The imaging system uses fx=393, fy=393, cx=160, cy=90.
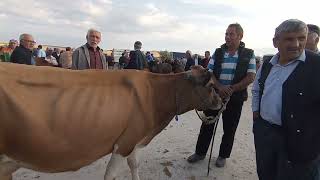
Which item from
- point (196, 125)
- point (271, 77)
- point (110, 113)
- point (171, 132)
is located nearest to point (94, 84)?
point (110, 113)

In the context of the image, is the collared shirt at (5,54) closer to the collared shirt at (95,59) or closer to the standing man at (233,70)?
the collared shirt at (95,59)

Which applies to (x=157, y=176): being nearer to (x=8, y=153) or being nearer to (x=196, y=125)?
(x=8, y=153)

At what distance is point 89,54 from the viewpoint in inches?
245

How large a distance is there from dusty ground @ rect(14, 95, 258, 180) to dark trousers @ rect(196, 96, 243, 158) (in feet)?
0.81

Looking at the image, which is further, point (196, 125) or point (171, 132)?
point (196, 125)

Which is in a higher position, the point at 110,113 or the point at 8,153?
the point at 110,113

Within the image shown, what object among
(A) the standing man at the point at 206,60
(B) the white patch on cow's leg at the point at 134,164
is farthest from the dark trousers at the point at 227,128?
(A) the standing man at the point at 206,60

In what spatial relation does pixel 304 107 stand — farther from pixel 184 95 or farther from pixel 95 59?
pixel 95 59

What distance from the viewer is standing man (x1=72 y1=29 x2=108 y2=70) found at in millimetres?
6172

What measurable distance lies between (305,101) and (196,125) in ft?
19.7

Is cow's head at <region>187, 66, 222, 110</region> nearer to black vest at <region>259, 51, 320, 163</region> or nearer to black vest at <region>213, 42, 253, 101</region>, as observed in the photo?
black vest at <region>213, 42, 253, 101</region>

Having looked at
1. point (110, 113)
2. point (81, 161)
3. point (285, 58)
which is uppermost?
point (285, 58)

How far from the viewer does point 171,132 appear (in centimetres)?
830

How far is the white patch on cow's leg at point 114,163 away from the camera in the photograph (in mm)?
4307
